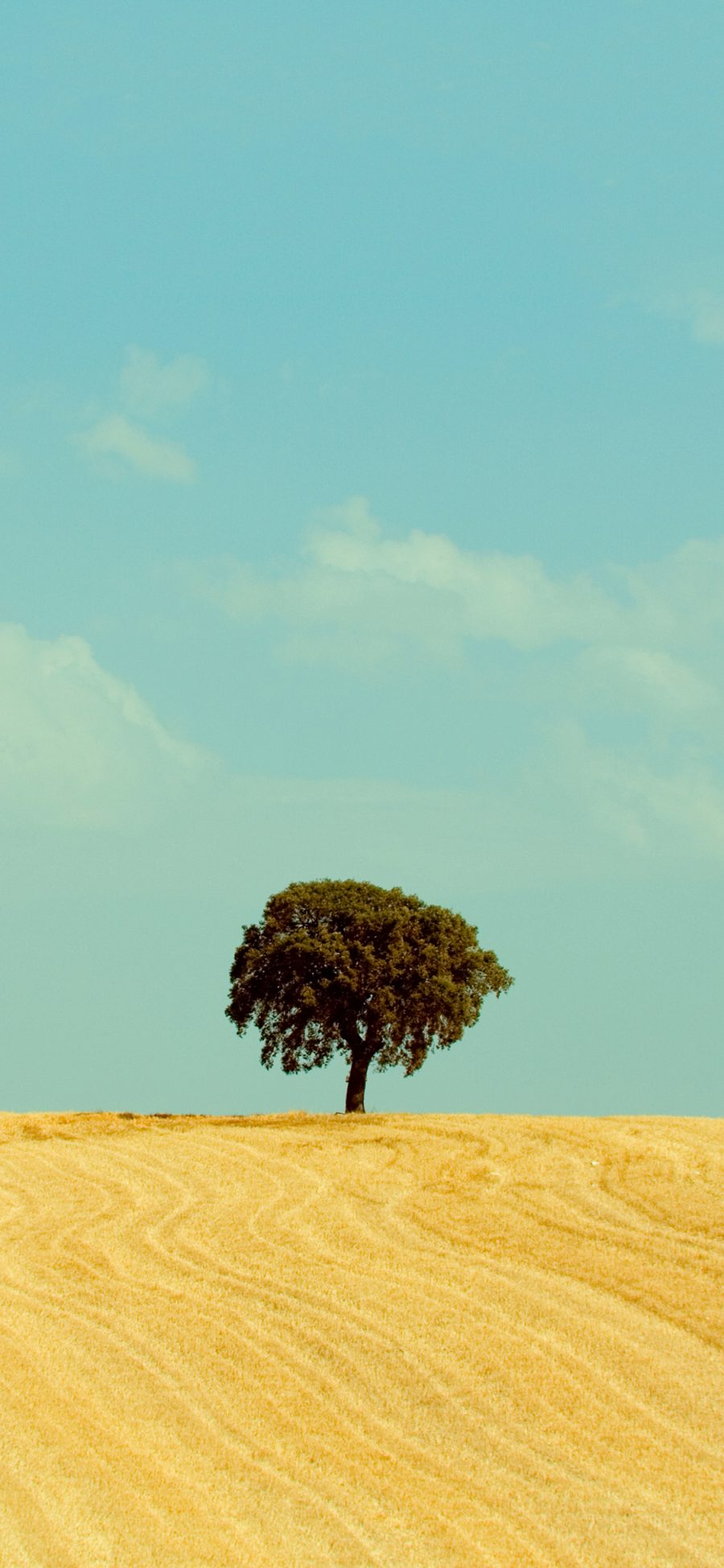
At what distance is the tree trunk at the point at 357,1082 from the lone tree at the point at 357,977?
0.13 ft

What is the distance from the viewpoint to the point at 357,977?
147 ft

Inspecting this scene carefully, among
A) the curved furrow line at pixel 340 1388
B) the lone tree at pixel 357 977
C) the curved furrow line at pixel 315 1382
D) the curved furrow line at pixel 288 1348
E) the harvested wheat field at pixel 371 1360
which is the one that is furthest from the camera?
the lone tree at pixel 357 977

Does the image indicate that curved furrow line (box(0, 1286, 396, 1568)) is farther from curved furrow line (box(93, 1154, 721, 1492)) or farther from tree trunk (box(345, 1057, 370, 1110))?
tree trunk (box(345, 1057, 370, 1110))

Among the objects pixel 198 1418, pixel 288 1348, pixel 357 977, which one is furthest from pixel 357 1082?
pixel 198 1418

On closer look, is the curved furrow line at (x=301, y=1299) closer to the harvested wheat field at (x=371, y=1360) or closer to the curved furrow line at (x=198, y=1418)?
the harvested wheat field at (x=371, y=1360)

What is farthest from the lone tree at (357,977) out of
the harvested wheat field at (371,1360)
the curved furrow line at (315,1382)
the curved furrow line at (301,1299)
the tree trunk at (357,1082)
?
the curved furrow line at (315,1382)

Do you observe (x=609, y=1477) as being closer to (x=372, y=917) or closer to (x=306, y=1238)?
(x=306, y=1238)

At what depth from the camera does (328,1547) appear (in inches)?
576

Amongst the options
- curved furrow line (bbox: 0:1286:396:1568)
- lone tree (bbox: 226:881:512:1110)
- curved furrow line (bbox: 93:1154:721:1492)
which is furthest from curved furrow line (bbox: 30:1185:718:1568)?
lone tree (bbox: 226:881:512:1110)

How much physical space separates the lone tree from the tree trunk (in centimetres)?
4

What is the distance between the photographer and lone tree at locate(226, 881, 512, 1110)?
1775 inches

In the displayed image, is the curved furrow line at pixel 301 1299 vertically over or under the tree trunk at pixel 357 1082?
under

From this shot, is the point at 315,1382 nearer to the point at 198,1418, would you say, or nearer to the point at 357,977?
the point at 198,1418

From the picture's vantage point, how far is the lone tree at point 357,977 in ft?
148
